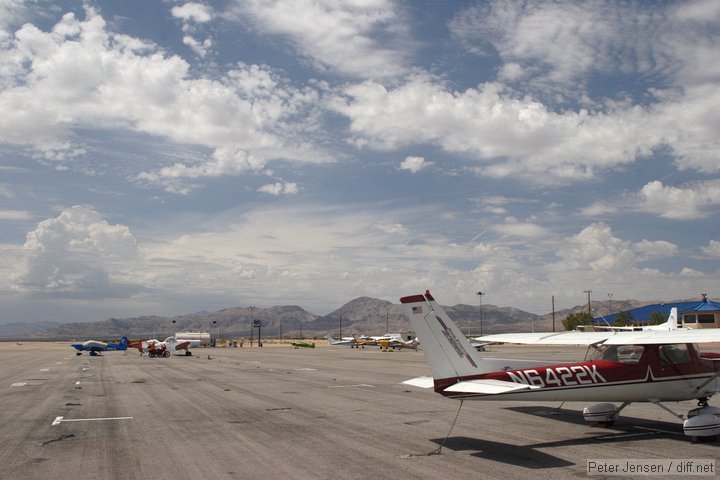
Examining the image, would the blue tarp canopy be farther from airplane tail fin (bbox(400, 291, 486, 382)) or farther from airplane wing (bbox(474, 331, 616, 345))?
airplane tail fin (bbox(400, 291, 486, 382))

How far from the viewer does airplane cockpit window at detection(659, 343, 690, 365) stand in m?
13.5

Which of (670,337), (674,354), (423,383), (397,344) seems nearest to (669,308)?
(397,344)

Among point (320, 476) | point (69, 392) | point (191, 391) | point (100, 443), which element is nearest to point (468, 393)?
point (320, 476)

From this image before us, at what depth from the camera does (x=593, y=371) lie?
13.1 meters

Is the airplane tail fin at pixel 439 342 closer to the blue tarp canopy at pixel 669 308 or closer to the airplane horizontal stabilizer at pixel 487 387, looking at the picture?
the airplane horizontal stabilizer at pixel 487 387

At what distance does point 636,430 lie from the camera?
1389cm

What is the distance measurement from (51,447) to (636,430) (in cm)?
1398

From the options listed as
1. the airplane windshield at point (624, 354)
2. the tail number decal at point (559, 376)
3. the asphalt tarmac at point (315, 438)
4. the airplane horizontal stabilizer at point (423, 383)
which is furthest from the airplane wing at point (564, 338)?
the asphalt tarmac at point (315, 438)

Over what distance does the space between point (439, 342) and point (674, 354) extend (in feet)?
19.8

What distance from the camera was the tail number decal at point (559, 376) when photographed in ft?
40.6

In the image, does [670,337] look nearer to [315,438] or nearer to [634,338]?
[634,338]

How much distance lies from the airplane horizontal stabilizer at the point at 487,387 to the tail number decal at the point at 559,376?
290 millimetres

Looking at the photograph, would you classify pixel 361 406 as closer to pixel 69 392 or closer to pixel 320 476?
pixel 320 476

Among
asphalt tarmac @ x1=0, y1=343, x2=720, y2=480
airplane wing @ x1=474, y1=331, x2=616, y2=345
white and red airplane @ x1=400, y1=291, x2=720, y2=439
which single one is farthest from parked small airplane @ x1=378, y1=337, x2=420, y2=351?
white and red airplane @ x1=400, y1=291, x2=720, y2=439
